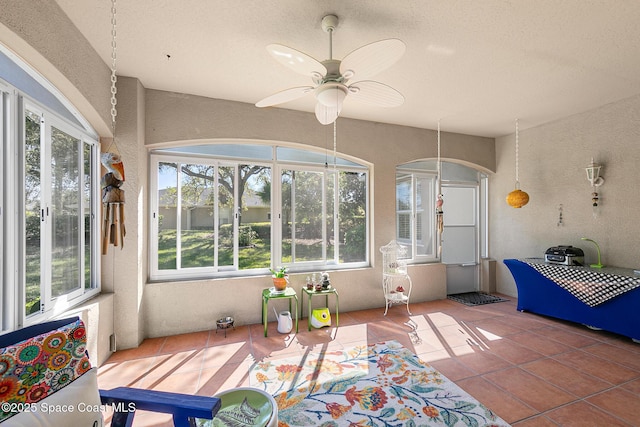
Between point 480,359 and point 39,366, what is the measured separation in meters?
3.32

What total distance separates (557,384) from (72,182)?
4579mm

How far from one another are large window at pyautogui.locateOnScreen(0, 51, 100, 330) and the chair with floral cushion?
0.89m

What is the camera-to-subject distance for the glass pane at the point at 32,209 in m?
2.00

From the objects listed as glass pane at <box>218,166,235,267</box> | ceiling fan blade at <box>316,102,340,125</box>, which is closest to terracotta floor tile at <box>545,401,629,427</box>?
ceiling fan blade at <box>316,102,340,125</box>

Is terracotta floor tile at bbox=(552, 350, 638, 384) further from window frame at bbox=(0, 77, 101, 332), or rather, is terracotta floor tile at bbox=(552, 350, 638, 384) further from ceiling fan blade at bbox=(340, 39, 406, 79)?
window frame at bbox=(0, 77, 101, 332)

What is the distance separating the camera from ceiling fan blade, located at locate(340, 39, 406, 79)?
63.4 inches

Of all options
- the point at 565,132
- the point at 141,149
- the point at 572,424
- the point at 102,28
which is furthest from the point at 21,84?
the point at 565,132

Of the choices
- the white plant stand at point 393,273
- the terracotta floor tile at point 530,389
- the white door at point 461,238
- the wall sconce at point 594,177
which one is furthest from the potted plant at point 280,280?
the wall sconce at point 594,177

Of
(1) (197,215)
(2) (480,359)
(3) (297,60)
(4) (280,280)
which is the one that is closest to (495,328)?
(2) (480,359)

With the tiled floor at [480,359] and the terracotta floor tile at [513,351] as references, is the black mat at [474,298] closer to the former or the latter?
the tiled floor at [480,359]

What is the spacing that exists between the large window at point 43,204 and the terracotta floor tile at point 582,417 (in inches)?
147

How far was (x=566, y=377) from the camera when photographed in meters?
2.49

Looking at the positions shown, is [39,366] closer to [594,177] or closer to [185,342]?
[185,342]

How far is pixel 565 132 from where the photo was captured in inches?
166
